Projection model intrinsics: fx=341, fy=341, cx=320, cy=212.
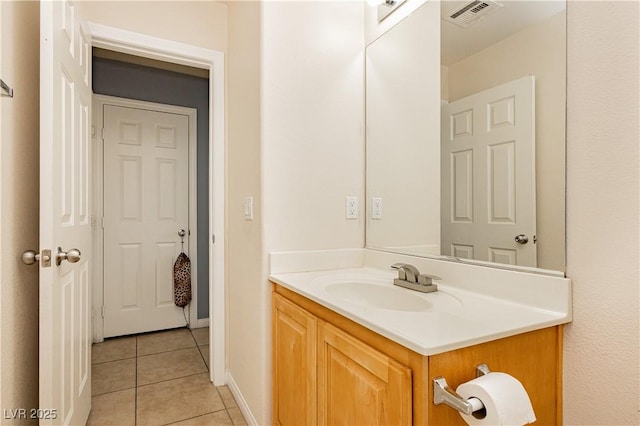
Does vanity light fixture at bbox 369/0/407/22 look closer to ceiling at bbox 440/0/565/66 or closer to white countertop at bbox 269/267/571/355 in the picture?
ceiling at bbox 440/0/565/66

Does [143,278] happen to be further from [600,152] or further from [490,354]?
[600,152]

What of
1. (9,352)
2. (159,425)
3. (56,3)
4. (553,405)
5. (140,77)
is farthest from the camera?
(140,77)

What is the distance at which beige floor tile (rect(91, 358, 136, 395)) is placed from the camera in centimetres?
211

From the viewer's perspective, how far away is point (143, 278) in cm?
304

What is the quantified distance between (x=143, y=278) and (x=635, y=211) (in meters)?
3.27

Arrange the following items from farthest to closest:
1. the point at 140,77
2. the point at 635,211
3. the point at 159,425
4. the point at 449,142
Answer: the point at 140,77 < the point at 159,425 < the point at 449,142 < the point at 635,211

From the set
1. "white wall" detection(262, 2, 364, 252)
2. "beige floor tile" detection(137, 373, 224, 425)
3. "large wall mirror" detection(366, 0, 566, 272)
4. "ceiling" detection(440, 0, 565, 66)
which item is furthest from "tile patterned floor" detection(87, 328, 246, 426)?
"ceiling" detection(440, 0, 565, 66)

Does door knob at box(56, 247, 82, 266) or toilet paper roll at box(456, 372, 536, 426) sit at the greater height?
door knob at box(56, 247, 82, 266)

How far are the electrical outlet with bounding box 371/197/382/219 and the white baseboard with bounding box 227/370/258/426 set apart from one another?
1.18m

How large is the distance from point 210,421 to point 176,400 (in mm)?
322

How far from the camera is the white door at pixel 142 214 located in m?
2.91

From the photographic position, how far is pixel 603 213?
875mm

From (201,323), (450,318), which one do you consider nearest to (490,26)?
(450,318)

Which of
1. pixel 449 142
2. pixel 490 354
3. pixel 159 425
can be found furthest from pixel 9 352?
pixel 449 142
